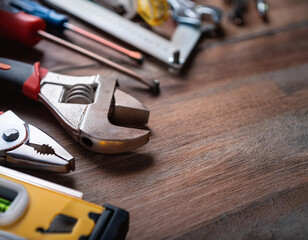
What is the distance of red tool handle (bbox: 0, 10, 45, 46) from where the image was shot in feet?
2.54

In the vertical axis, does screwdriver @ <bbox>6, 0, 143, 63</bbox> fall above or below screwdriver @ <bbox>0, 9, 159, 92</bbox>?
above

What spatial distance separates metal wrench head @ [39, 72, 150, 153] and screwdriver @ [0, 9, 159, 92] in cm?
9

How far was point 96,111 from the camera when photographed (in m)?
0.64

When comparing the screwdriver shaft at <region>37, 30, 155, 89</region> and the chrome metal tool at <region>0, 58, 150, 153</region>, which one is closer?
the chrome metal tool at <region>0, 58, 150, 153</region>

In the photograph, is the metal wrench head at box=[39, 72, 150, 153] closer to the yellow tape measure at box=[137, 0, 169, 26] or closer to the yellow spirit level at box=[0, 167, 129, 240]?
the yellow spirit level at box=[0, 167, 129, 240]

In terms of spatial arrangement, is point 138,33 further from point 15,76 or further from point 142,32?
point 15,76

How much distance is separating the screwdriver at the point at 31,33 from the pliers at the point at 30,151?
24cm

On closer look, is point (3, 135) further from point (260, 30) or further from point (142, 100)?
point (260, 30)

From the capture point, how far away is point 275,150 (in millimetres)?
681

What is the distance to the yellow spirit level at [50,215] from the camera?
48 cm

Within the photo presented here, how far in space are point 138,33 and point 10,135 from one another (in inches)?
16.2

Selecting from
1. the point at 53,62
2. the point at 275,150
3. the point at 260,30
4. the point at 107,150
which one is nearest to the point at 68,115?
the point at 107,150

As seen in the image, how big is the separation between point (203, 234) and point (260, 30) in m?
0.60

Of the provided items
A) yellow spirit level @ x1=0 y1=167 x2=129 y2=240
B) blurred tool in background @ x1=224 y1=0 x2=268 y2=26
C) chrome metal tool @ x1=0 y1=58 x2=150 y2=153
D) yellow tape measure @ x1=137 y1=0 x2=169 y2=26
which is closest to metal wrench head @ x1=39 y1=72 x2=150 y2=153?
chrome metal tool @ x1=0 y1=58 x2=150 y2=153
